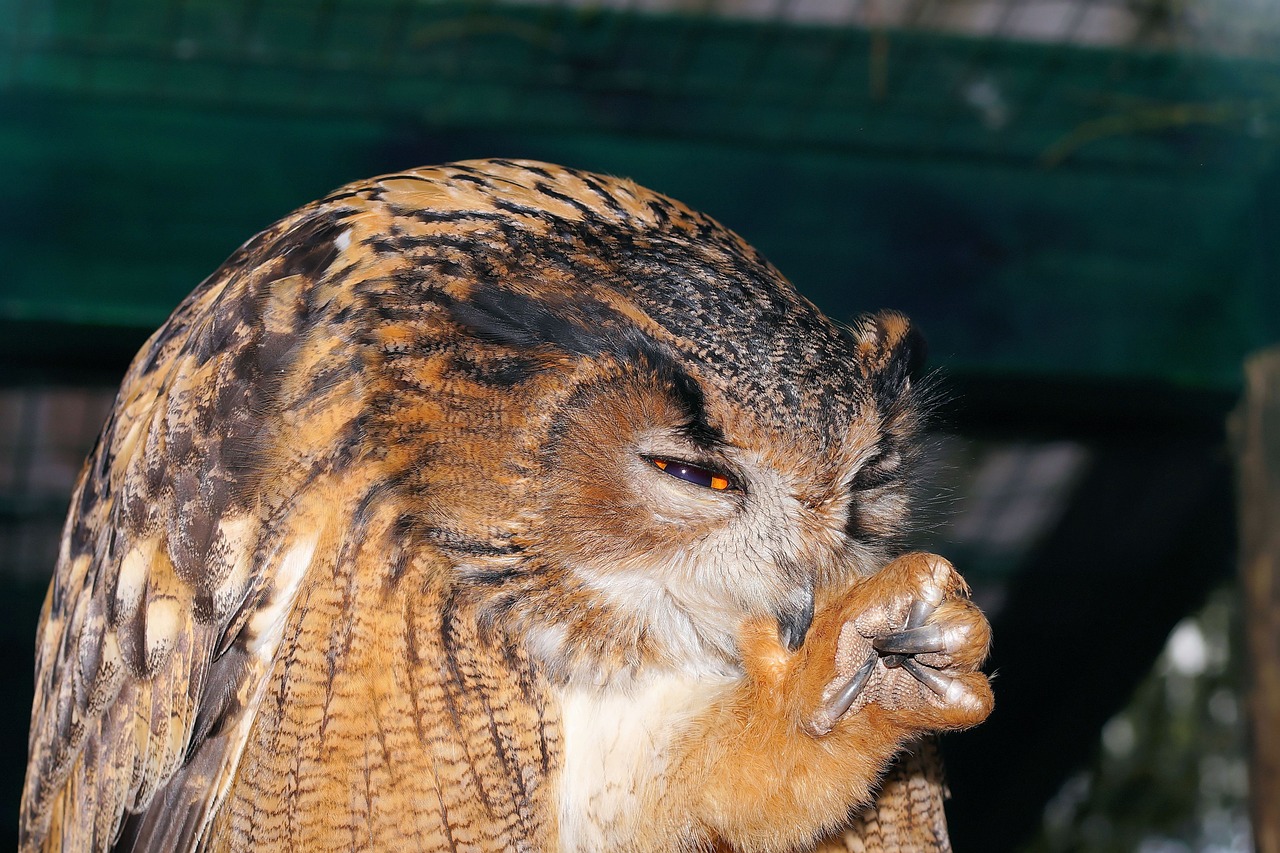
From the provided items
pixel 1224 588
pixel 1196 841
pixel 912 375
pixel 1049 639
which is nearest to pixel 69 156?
pixel 912 375

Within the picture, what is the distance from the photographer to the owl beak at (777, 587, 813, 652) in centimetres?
141

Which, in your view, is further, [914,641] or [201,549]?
[201,549]

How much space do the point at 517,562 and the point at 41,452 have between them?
2128 millimetres

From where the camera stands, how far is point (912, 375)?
1.59m

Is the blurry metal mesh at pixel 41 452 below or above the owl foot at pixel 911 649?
below

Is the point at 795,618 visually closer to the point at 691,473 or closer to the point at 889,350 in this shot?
the point at 691,473

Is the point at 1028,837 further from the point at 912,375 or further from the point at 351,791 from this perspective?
the point at 351,791

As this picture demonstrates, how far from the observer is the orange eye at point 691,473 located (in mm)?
1296

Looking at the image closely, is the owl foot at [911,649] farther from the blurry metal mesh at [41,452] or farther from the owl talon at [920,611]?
the blurry metal mesh at [41,452]

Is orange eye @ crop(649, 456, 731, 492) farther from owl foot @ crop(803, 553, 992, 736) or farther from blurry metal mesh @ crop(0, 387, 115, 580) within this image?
blurry metal mesh @ crop(0, 387, 115, 580)

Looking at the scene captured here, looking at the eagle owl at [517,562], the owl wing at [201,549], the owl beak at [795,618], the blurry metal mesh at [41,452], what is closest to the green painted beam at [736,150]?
the blurry metal mesh at [41,452]

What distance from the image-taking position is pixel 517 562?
52.6 inches

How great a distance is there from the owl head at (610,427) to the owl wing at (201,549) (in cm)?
7

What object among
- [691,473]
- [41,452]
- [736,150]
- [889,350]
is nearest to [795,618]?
[691,473]
